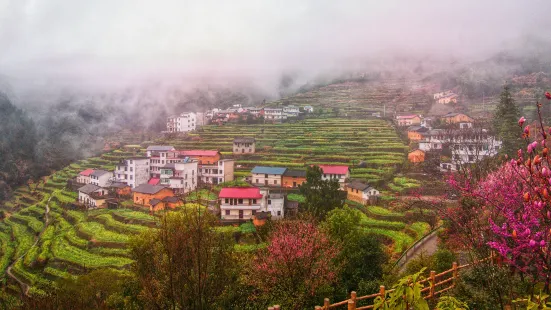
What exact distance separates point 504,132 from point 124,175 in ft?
92.9

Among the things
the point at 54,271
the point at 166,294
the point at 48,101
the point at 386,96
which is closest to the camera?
the point at 166,294

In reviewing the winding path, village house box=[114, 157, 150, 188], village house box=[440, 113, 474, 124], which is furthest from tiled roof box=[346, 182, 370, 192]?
the winding path

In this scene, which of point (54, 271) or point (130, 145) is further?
point (130, 145)

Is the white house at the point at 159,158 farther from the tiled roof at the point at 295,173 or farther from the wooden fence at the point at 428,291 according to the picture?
the wooden fence at the point at 428,291

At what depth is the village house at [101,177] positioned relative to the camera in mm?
31281

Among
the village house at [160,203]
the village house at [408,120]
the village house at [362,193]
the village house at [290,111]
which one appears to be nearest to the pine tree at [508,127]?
the village house at [362,193]

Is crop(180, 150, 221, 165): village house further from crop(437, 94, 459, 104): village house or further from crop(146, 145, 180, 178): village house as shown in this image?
crop(437, 94, 459, 104): village house

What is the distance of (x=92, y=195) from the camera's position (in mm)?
28906

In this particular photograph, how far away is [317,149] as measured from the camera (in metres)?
31.9

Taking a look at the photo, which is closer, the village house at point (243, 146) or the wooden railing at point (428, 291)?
the wooden railing at point (428, 291)

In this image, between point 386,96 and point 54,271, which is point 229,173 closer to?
point 54,271

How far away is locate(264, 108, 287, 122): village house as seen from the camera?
1653 inches

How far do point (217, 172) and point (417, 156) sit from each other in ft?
50.7

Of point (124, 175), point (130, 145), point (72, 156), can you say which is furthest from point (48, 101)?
point (124, 175)
